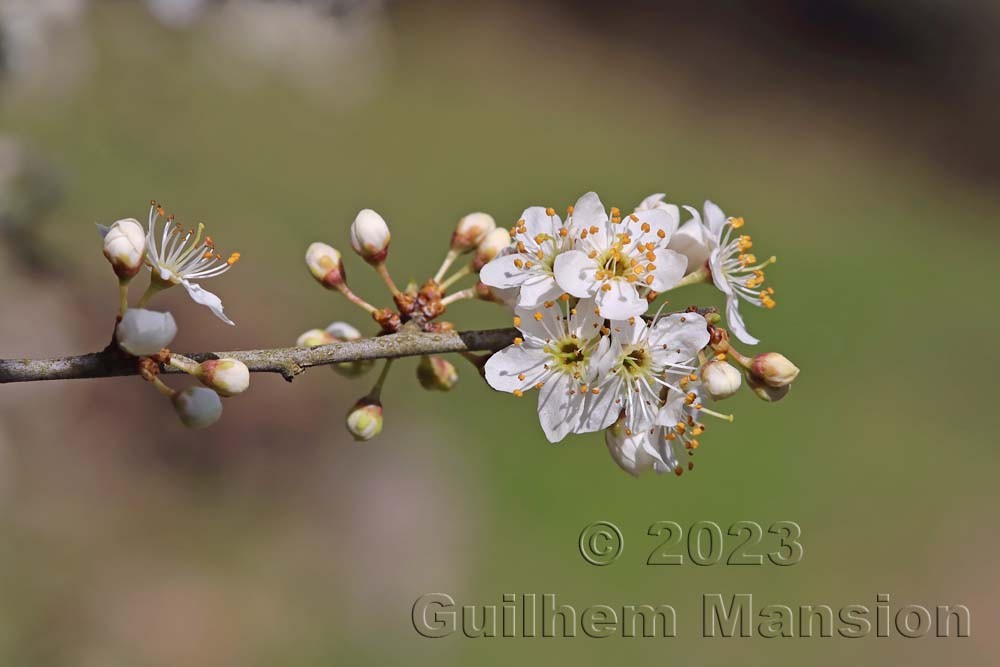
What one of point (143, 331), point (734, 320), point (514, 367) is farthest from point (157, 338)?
point (734, 320)

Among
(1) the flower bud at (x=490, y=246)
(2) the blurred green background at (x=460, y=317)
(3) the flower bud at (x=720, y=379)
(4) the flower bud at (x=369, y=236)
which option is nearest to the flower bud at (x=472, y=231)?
(1) the flower bud at (x=490, y=246)

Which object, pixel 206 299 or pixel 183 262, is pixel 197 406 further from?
pixel 183 262

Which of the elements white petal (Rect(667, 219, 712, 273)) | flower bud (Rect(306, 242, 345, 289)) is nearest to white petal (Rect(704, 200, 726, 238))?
white petal (Rect(667, 219, 712, 273))

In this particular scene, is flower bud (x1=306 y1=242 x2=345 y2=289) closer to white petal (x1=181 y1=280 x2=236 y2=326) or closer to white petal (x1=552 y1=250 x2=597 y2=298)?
white petal (x1=181 y1=280 x2=236 y2=326)

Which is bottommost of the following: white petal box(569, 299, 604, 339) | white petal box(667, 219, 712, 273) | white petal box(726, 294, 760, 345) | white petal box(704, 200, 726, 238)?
white petal box(569, 299, 604, 339)

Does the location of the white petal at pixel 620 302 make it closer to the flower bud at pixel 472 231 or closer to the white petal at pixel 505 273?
the white petal at pixel 505 273
